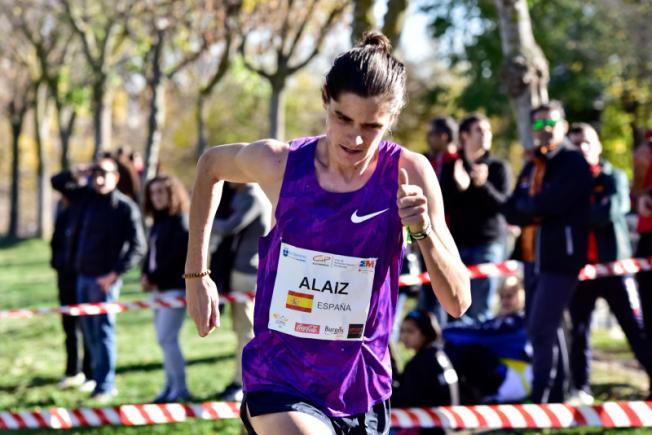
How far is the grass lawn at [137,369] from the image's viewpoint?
7.41 metres

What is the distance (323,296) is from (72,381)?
590 cm

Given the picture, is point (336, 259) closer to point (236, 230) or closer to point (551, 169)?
point (551, 169)

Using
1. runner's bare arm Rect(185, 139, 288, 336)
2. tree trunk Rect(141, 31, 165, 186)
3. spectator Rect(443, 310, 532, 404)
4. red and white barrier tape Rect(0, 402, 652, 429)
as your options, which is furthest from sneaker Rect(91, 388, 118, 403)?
tree trunk Rect(141, 31, 165, 186)

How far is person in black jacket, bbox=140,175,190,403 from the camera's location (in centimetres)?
761

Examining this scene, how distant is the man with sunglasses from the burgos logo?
10.5ft

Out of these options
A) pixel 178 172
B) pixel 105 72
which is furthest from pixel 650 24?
pixel 178 172

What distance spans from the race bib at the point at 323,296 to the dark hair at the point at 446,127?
444 cm

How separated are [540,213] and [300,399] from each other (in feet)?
11.0

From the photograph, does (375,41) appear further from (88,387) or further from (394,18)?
(88,387)

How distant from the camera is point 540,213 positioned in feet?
20.1

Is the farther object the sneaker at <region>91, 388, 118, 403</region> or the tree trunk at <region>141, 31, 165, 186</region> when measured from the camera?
the tree trunk at <region>141, 31, 165, 186</region>

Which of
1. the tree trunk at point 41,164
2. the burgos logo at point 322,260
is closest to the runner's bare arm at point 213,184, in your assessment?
the burgos logo at point 322,260

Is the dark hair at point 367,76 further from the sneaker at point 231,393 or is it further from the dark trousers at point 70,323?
the dark trousers at point 70,323

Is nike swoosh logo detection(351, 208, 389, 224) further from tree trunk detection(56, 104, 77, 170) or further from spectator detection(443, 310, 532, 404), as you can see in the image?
tree trunk detection(56, 104, 77, 170)
